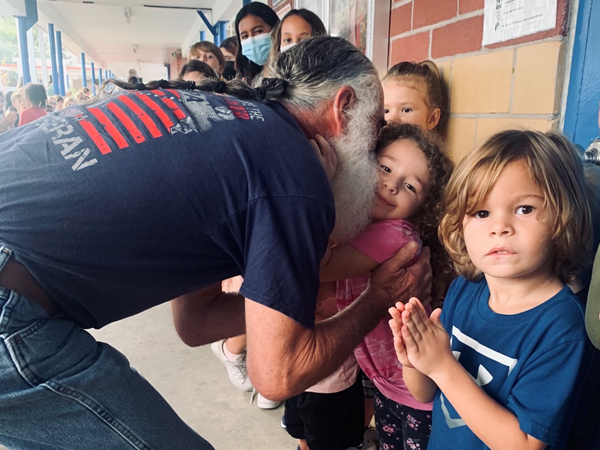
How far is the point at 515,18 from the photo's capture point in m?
1.55

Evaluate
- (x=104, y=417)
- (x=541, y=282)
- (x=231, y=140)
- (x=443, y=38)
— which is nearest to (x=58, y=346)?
(x=104, y=417)

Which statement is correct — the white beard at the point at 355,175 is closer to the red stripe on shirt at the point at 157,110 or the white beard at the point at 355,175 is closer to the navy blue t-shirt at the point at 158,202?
the navy blue t-shirt at the point at 158,202

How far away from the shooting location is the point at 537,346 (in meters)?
0.94

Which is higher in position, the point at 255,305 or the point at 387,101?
the point at 387,101

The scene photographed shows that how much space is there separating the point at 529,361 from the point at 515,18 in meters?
1.09

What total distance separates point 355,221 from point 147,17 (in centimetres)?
1204

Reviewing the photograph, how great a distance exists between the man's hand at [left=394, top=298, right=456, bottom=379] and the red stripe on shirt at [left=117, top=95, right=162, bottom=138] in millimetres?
638

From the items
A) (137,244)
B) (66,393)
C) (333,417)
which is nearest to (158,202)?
(137,244)

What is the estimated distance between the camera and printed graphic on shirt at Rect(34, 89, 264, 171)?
1.04 m

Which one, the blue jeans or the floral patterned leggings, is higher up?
the blue jeans

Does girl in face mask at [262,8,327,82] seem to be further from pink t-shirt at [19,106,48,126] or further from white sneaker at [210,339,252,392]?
pink t-shirt at [19,106,48,126]

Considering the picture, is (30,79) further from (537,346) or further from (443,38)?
(537,346)

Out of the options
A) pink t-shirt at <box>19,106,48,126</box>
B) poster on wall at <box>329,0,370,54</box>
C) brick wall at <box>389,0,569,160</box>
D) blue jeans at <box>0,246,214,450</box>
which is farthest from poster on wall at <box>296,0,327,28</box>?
pink t-shirt at <box>19,106,48,126</box>

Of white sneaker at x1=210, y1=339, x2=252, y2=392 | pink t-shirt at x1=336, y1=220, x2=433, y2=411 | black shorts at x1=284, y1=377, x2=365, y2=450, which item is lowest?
white sneaker at x1=210, y1=339, x2=252, y2=392
